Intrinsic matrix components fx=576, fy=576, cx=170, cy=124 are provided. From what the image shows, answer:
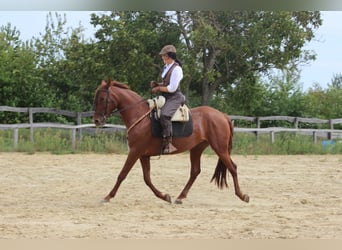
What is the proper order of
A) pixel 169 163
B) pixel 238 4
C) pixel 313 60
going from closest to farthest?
pixel 238 4 < pixel 169 163 < pixel 313 60

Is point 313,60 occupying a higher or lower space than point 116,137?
higher

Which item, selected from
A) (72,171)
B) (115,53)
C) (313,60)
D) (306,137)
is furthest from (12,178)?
(313,60)

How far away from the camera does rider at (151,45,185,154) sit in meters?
6.25

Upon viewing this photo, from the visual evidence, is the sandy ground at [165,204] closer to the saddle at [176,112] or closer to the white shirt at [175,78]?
the saddle at [176,112]

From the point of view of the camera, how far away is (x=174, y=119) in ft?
21.1

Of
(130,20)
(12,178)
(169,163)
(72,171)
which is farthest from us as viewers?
(130,20)

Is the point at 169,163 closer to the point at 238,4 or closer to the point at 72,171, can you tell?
the point at 72,171

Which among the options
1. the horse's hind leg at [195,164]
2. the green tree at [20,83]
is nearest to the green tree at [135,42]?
the green tree at [20,83]

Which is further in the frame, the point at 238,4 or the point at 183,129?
the point at 183,129

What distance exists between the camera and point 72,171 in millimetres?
10094

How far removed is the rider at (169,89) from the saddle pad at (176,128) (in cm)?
10

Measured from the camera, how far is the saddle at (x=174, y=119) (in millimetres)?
6461

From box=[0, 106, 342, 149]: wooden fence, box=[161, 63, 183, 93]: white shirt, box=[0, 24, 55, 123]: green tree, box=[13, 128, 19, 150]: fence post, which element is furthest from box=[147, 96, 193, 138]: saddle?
box=[0, 24, 55, 123]: green tree

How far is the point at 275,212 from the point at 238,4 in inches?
179
